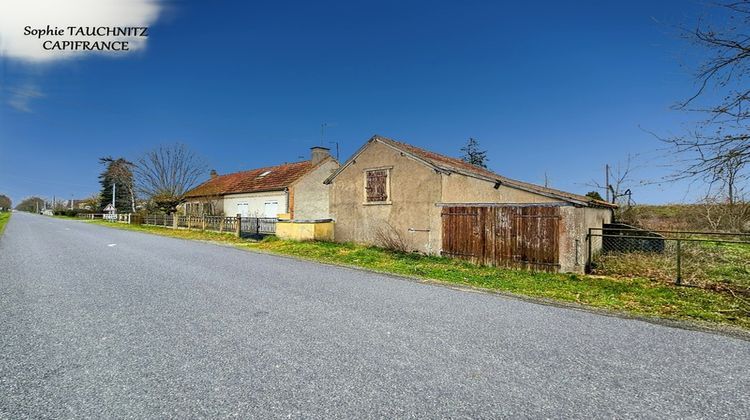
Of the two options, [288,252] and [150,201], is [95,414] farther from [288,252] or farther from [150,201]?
[150,201]

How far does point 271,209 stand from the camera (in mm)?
25828

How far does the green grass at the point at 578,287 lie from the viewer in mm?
6332

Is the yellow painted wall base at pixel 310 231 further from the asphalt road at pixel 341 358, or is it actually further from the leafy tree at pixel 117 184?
the leafy tree at pixel 117 184

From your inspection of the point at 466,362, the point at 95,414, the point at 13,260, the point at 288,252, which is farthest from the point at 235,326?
the point at 13,260

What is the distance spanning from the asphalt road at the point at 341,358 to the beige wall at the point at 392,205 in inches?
262

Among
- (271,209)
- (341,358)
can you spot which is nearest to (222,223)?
(271,209)

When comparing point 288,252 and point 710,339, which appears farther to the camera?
point 288,252

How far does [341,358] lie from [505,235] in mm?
8714

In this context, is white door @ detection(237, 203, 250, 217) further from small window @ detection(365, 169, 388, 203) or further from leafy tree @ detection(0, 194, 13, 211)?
leafy tree @ detection(0, 194, 13, 211)

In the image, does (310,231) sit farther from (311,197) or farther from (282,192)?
(282,192)

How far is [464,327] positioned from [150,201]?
42442 mm

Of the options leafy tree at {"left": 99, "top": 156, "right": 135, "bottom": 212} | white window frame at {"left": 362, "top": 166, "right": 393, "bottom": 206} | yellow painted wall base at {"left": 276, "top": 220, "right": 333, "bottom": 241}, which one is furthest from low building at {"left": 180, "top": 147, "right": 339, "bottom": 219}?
leafy tree at {"left": 99, "top": 156, "right": 135, "bottom": 212}

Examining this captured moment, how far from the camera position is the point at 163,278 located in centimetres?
834

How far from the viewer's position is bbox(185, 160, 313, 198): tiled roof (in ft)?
85.3
